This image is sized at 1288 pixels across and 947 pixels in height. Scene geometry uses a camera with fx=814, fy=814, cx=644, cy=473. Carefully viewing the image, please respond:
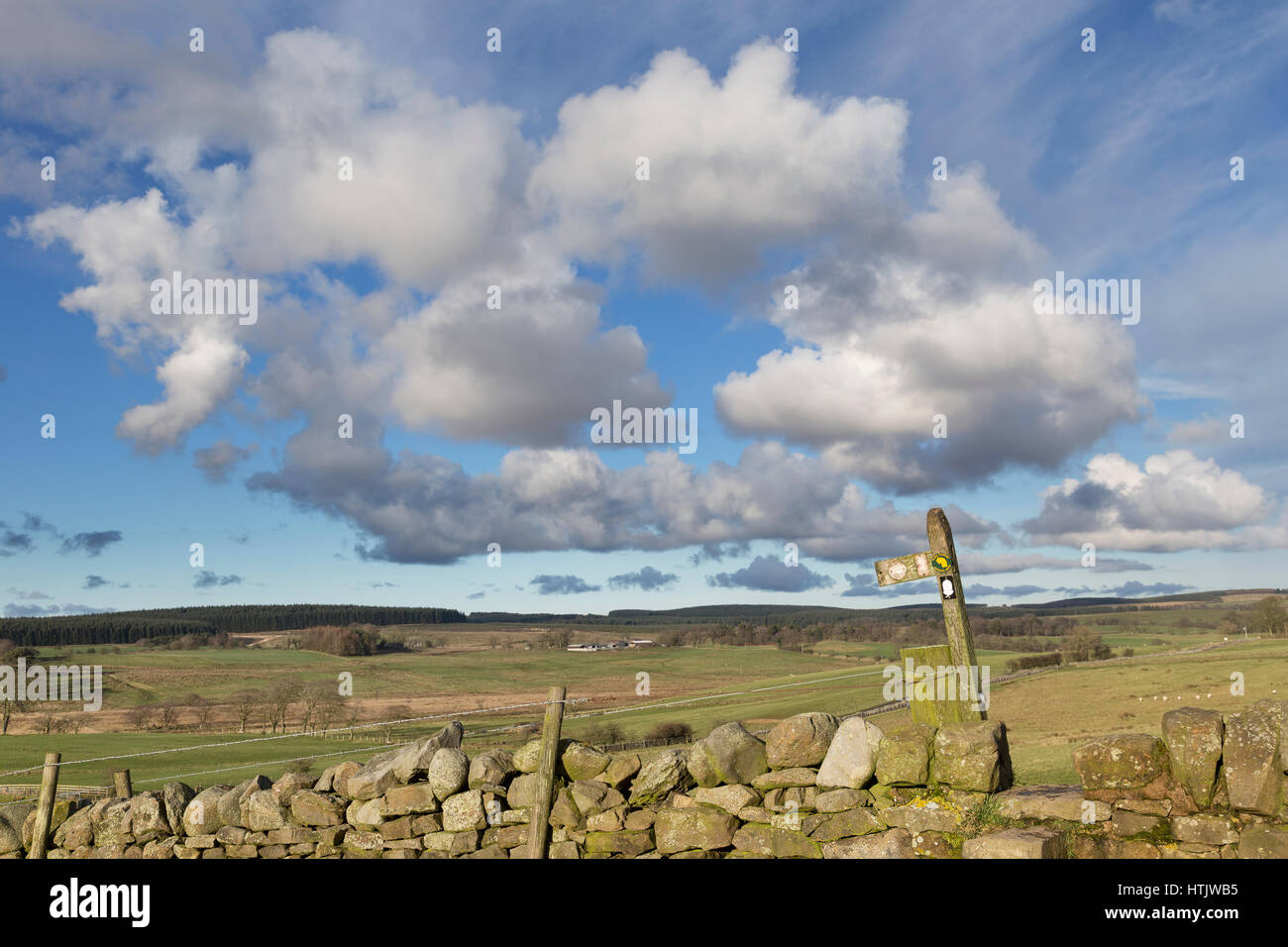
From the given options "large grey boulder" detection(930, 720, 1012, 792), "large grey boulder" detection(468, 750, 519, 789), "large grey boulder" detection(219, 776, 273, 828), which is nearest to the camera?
"large grey boulder" detection(930, 720, 1012, 792)

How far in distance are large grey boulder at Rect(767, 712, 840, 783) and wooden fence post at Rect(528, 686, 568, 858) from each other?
2.07 m

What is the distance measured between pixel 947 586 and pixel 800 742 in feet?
6.43

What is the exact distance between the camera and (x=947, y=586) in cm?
747

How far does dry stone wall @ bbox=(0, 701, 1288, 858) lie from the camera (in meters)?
5.87

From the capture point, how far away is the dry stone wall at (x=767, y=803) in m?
5.87

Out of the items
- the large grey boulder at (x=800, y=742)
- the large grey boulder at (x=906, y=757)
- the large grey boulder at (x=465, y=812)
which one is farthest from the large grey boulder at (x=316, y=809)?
the large grey boulder at (x=906, y=757)

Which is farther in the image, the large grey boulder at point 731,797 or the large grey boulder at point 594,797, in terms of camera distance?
the large grey boulder at point 594,797

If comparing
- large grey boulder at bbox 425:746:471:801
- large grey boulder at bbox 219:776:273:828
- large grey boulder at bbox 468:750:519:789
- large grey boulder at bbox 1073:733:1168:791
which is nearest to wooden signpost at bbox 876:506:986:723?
large grey boulder at bbox 1073:733:1168:791

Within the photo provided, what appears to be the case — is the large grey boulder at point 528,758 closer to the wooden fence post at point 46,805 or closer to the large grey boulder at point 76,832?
the large grey boulder at point 76,832

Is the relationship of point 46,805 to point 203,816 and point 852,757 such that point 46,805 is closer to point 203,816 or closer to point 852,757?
point 203,816

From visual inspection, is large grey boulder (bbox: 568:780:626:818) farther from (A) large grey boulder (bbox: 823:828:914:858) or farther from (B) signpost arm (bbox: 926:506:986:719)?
(B) signpost arm (bbox: 926:506:986:719)

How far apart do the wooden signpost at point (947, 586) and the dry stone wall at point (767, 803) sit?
0.47 meters

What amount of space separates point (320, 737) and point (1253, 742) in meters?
56.6
